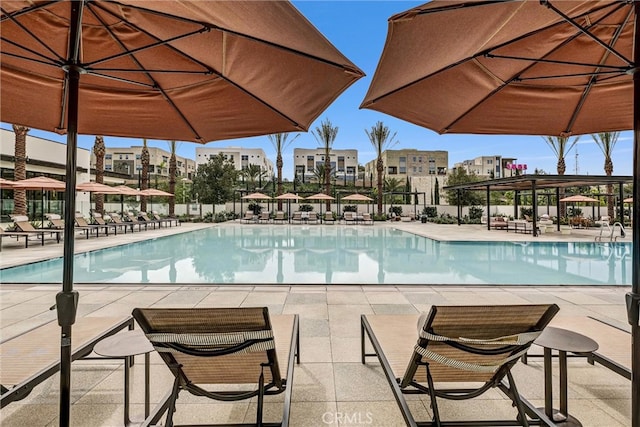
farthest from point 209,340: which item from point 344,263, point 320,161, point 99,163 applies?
point 320,161

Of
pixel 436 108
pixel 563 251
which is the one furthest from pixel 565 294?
pixel 563 251

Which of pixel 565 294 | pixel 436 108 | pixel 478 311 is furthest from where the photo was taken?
pixel 565 294

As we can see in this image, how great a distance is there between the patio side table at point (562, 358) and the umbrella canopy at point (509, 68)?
5.03 ft

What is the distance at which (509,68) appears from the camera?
2.72 meters

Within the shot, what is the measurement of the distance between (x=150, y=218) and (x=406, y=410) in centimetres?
2103

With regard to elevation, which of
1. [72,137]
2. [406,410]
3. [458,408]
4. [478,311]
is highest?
[72,137]

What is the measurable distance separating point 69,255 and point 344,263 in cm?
751

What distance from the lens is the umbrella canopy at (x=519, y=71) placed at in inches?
72.8

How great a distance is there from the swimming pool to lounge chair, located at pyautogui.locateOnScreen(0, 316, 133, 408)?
3684 mm

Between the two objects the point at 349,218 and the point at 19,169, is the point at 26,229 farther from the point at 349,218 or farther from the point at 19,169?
the point at 349,218

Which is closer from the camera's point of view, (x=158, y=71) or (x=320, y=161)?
(x=158, y=71)

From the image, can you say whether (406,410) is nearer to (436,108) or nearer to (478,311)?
(478,311)

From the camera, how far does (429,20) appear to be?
2.09m

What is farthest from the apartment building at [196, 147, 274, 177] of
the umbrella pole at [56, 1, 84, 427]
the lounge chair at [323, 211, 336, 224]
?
the umbrella pole at [56, 1, 84, 427]
